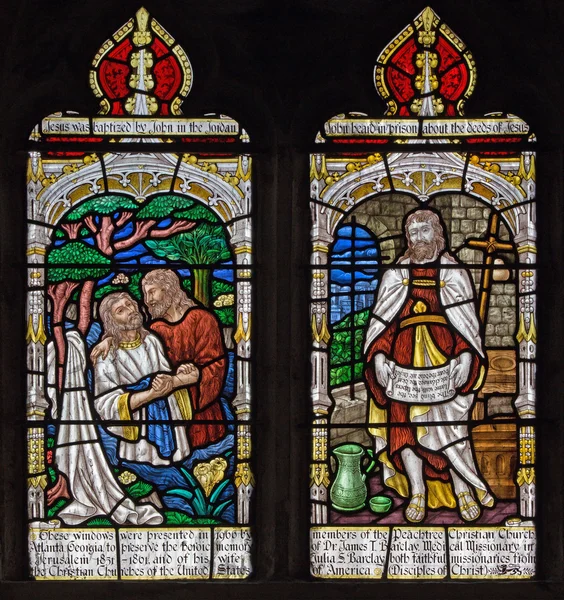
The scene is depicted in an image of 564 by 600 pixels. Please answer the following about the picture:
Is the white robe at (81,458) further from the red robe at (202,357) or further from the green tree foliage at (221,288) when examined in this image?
the green tree foliage at (221,288)

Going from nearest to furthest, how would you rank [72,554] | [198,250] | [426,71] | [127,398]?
1. [72,554]
2. [127,398]
3. [198,250]
4. [426,71]

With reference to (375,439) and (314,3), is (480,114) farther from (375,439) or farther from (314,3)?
(375,439)

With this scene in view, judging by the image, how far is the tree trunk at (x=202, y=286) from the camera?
22.5ft

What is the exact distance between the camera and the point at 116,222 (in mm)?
6883

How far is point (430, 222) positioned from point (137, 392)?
177 cm

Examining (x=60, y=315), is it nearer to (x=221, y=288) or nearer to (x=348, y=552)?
(x=221, y=288)

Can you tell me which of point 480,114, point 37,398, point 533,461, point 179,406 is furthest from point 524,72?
point 37,398

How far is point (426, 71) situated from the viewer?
277 inches

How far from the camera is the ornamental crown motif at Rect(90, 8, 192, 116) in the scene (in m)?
6.95

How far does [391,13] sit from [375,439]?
→ 227 centimetres

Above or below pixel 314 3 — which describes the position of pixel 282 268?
below

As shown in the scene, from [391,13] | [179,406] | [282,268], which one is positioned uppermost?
[391,13]

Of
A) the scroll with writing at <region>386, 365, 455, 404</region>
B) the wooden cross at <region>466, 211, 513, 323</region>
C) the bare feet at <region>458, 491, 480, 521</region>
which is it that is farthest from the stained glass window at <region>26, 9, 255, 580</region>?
the wooden cross at <region>466, 211, 513, 323</region>

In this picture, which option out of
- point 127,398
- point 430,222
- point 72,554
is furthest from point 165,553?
point 430,222
